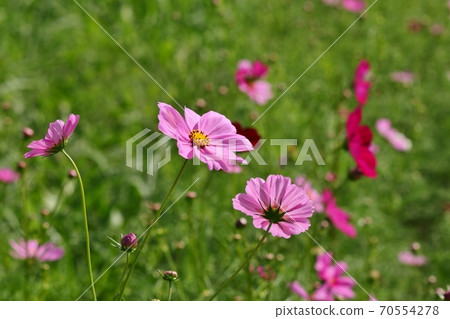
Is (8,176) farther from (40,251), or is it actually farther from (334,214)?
(334,214)

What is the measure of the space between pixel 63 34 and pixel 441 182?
1303mm

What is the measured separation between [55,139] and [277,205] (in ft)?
0.78

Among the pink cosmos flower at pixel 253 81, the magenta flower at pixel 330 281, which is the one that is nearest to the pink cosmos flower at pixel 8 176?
the pink cosmos flower at pixel 253 81

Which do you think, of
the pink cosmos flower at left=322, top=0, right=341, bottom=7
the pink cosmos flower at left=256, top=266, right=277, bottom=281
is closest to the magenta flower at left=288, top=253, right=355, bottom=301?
the pink cosmos flower at left=256, top=266, right=277, bottom=281

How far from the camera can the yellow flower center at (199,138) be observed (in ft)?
1.94

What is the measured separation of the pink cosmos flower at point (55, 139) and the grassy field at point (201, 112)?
38 cm

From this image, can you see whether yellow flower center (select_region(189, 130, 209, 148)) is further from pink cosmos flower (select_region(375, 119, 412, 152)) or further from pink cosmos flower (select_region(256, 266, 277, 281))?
pink cosmos flower (select_region(375, 119, 412, 152))

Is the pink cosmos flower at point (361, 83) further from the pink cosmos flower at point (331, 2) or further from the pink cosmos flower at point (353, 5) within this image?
the pink cosmos flower at point (331, 2)

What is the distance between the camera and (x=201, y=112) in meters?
1.17

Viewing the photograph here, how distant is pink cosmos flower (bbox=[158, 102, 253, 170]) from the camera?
22.3 inches

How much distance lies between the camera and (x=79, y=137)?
156 cm

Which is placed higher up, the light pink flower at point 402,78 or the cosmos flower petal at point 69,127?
the light pink flower at point 402,78

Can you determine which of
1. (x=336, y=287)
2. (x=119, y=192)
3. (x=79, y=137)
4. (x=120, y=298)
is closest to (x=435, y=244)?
(x=336, y=287)

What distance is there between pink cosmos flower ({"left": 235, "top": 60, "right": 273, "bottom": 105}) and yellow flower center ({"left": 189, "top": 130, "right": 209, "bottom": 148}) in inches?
29.7
